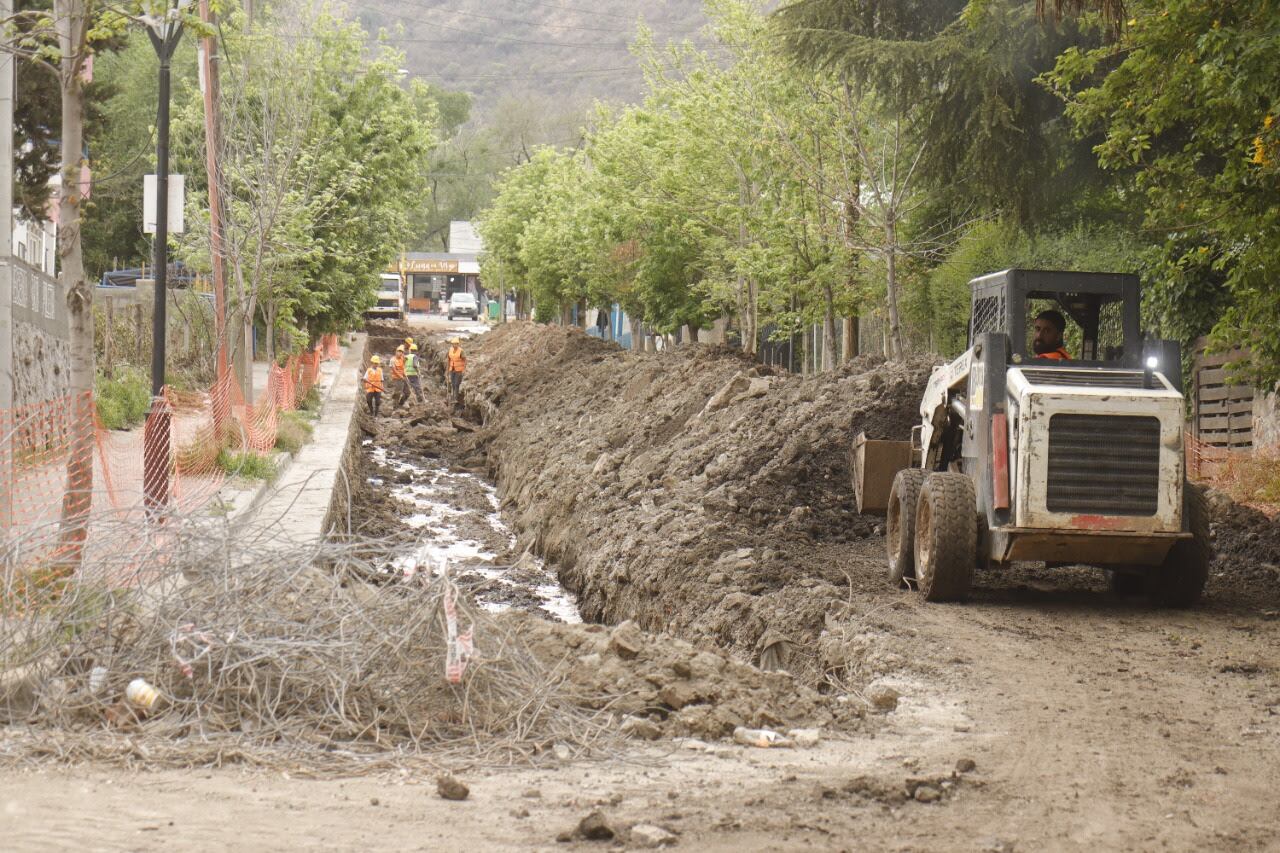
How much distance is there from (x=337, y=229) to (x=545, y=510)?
44.0 feet

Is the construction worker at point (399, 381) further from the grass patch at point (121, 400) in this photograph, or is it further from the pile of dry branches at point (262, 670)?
the pile of dry branches at point (262, 670)

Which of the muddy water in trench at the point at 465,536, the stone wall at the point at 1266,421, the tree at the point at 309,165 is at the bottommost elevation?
the muddy water in trench at the point at 465,536

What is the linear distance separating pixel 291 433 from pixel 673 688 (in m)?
17.5

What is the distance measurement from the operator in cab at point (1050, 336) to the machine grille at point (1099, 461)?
107cm

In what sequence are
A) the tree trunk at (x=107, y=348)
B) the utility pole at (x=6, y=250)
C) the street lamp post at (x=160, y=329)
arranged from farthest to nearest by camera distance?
the tree trunk at (x=107, y=348) → the street lamp post at (x=160, y=329) → the utility pole at (x=6, y=250)

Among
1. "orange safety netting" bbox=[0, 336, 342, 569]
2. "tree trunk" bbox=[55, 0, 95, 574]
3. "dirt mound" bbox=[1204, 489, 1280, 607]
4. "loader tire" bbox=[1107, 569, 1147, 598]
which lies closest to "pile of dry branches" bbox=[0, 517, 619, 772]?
"orange safety netting" bbox=[0, 336, 342, 569]

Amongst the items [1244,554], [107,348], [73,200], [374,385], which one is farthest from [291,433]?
[1244,554]

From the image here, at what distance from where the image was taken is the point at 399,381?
43688mm

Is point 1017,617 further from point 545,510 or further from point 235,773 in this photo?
point 545,510

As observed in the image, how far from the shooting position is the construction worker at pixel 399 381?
41281 mm

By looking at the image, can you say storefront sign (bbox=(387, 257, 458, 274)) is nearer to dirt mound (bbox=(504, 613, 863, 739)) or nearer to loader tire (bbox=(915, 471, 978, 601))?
loader tire (bbox=(915, 471, 978, 601))

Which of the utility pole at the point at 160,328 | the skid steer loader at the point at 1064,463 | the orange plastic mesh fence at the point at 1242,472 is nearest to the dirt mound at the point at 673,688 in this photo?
the skid steer loader at the point at 1064,463

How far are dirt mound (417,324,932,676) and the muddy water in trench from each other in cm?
38

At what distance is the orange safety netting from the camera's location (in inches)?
350
